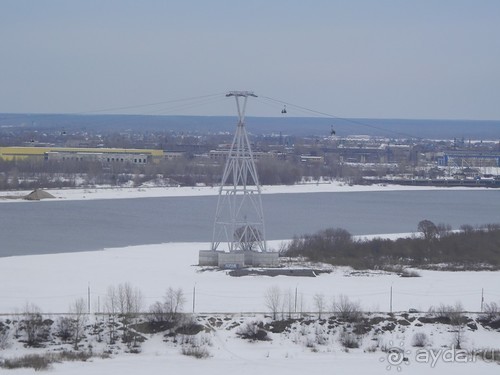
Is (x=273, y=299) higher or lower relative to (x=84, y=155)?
lower

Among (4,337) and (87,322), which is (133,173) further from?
(4,337)

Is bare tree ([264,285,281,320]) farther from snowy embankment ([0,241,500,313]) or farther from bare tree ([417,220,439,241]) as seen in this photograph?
bare tree ([417,220,439,241])

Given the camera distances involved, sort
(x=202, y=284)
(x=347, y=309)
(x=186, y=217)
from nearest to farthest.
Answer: (x=347, y=309), (x=202, y=284), (x=186, y=217)

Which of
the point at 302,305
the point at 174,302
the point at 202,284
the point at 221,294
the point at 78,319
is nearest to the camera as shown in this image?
the point at 78,319

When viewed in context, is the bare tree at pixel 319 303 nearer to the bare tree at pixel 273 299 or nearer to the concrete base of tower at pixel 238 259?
the bare tree at pixel 273 299

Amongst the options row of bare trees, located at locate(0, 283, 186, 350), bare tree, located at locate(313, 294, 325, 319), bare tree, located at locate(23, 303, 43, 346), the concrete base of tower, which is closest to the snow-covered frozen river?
the concrete base of tower

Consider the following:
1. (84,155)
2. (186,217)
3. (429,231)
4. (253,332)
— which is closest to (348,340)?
(253,332)

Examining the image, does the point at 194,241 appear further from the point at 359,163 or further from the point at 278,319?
the point at 359,163
